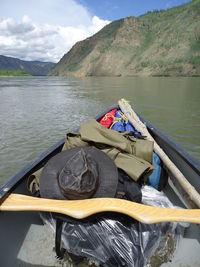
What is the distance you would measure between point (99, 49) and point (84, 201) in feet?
374

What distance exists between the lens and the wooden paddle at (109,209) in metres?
1.61

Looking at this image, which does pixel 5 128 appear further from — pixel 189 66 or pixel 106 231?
pixel 189 66

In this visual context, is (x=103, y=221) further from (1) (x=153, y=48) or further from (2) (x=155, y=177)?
(1) (x=153, y=48)

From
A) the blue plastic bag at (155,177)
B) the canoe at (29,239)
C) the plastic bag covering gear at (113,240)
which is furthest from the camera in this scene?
the blue plastic bag at (155,177)

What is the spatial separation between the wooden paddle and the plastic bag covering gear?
0.22 m

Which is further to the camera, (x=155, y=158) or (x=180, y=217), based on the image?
(x=155, y=158)

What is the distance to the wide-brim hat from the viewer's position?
187cm

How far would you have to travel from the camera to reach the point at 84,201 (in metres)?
1.79

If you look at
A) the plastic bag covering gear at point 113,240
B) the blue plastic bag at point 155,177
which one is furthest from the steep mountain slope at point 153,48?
the plastic bag covering gear at point 113,240

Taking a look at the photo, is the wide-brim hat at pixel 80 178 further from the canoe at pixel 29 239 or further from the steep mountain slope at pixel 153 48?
the steep mountain slope at pixel 153 48

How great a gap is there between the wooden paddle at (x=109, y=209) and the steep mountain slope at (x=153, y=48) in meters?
63.7

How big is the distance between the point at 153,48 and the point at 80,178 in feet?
285

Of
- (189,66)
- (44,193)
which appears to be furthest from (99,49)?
(44,193)

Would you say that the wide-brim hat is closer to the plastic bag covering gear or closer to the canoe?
the plastic bag covering gear
